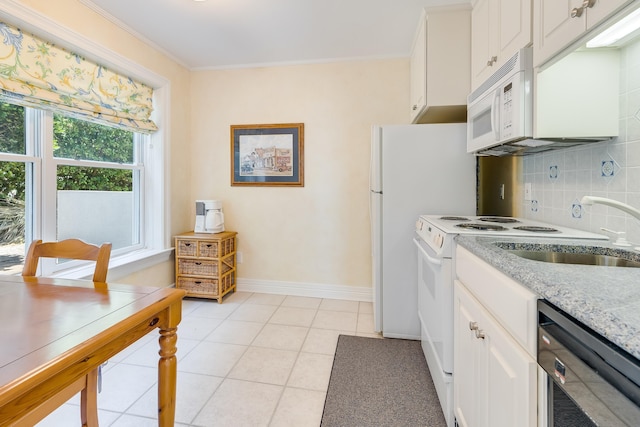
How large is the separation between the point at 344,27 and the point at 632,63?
190 cm

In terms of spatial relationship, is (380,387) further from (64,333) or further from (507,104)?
(507,104)

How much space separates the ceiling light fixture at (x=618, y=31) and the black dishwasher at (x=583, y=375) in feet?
3.38

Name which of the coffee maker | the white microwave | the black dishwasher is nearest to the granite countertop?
the black dishwasher

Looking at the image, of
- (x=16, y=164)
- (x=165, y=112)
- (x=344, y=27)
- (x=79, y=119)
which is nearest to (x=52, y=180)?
(x=16, y=164)

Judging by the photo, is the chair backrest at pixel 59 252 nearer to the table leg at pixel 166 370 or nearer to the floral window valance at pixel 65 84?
the table leg at pixel 166 370

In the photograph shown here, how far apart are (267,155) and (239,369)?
2070 mm

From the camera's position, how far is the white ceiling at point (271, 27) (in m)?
2.20

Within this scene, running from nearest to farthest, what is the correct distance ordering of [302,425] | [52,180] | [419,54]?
[302,425], [52,180], [419,54]

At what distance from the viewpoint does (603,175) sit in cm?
132

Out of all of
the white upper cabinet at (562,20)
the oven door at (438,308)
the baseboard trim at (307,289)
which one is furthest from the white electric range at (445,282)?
the baseboard trim at (307,289)

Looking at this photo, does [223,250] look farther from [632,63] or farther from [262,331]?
[632,63]

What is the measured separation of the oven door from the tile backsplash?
670 mm

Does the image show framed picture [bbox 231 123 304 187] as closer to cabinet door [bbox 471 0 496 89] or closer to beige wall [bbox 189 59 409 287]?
beige wall [bbox 189 59 409 287]

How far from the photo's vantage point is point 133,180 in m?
2.90
